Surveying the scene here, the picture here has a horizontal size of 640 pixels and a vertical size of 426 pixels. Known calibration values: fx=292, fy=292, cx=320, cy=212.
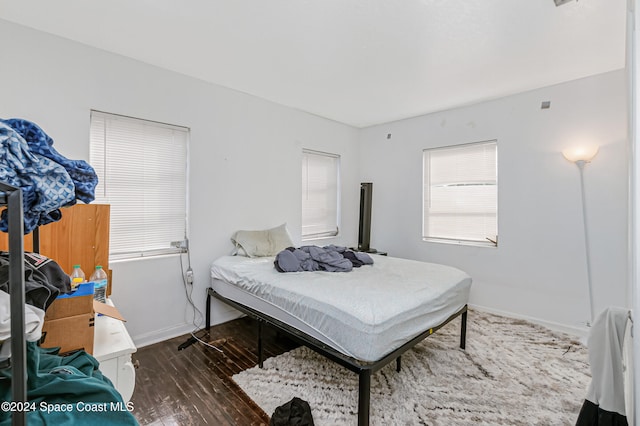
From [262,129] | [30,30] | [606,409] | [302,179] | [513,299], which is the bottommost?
[513,299]

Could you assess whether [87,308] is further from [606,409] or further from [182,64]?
[182,64]

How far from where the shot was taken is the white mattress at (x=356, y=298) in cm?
176

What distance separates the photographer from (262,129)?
12.1 ft

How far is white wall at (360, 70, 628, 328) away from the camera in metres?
2.90

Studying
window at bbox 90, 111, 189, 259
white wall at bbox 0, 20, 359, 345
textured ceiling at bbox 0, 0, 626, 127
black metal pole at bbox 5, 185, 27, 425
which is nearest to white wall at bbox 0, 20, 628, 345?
white wall at bbox 0, 20, 359, 345

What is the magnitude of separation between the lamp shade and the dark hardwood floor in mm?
3425

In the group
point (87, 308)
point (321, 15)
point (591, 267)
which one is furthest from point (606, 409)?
point (321, 15)

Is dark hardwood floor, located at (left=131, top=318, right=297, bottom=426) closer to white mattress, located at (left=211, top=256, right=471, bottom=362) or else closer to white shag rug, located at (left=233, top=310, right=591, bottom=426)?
white shag rug, located at (left=233, top=310, right=591, bottom=426)

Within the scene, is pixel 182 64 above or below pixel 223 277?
above

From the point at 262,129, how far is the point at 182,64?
1133 mm

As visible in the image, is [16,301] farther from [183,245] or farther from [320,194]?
[320,194]

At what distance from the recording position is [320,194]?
4555mm


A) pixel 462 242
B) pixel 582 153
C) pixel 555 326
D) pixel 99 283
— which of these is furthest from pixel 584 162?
pixel 99 283

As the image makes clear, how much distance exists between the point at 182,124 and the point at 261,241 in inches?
59.2
